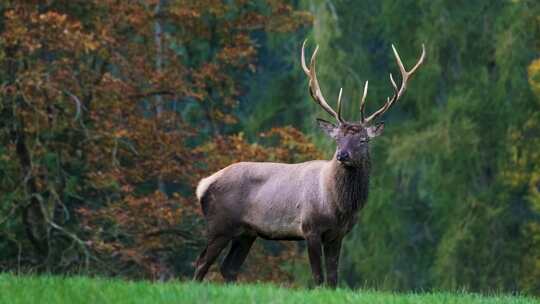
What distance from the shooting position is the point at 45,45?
778 inches

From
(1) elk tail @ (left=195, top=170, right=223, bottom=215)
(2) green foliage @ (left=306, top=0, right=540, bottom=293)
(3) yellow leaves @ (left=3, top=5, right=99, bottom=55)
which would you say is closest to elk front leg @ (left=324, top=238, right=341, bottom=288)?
(1) elk tail @ (left=195, top=170, right=223, bottom=215)

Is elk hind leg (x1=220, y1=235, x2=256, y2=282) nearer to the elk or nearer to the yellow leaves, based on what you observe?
the elk

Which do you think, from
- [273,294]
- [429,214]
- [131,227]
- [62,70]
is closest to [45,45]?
[62,70]

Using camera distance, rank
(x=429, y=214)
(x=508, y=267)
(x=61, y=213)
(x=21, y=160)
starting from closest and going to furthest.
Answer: (x=21, y=160) → (x=61, y=213) → (x=508, y=267) → (x=429, y=214)

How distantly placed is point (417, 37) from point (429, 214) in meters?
3.94

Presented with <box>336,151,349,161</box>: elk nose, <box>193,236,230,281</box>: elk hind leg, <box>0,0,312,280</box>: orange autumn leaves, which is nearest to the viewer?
<box>336,151,349,161</box>: elk nose

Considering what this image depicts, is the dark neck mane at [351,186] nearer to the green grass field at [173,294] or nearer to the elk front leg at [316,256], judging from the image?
the elk front leg at [316,256]

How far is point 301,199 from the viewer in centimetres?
1327

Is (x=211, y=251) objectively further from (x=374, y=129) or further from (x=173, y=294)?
(x=173, y=294)

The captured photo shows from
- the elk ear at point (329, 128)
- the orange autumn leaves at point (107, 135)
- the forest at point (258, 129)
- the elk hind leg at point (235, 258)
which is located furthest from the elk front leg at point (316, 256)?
the orange autumn leaves at point (107, 135)

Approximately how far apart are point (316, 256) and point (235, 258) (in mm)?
1189

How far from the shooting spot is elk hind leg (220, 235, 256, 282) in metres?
13.7

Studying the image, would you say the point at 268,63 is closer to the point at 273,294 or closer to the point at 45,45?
the point at 45,45

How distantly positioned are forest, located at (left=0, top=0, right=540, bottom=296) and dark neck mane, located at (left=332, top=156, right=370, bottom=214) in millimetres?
3934
